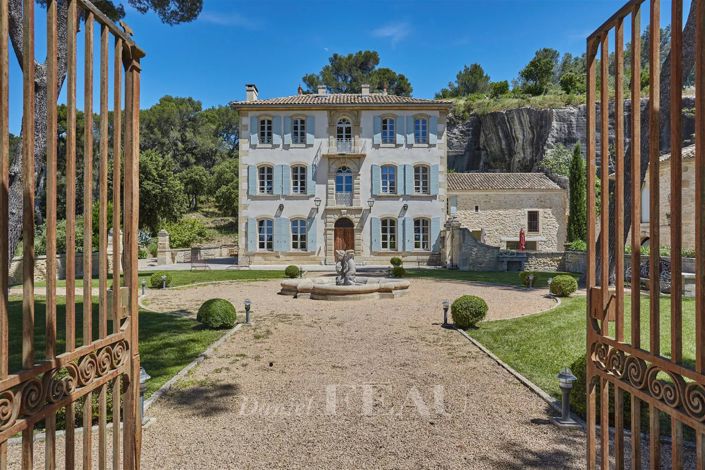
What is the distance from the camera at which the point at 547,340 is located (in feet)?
24.0

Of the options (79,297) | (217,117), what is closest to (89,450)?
(79,297)

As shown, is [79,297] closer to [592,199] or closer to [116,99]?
[116,99]

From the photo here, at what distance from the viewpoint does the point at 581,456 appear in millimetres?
3615

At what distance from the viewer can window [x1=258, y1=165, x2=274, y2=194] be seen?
2306cm

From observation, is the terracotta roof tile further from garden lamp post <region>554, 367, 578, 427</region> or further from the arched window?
garden lamp post <region>554, 367, 578, 427</region>

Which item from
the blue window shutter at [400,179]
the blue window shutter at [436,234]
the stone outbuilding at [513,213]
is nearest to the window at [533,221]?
the stone outbuilding at [513,213]

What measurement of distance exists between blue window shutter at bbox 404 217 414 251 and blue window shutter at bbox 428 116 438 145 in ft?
14.7

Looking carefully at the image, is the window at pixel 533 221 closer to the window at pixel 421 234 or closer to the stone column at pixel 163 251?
the window at pixel 421 234

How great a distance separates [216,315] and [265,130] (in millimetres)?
16708

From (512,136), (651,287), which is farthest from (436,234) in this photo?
(651,287)

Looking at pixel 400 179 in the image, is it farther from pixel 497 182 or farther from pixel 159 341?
pixel 159 341

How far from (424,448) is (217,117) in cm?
5410

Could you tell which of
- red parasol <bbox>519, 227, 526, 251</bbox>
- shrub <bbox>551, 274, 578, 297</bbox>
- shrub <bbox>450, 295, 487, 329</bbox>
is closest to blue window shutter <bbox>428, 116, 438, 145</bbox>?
red parasol <bbox>519, 227, 526, 251</bbox>

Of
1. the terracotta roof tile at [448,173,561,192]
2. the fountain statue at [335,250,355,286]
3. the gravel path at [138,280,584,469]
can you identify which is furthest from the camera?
the terracotta roof tile at [448,173,561,192]
